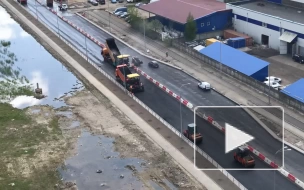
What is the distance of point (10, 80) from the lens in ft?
206

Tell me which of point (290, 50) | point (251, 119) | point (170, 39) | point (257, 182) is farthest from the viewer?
point (170, 39)

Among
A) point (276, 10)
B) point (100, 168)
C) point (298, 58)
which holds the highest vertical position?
point (276, 10)

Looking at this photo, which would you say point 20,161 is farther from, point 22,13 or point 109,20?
point 22,13

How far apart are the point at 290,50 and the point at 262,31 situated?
5.76 meters

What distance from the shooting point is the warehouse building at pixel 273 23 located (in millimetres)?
64375

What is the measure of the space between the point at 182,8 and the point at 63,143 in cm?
4024

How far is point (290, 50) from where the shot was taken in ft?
215

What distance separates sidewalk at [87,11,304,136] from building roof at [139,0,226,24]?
4922 mm

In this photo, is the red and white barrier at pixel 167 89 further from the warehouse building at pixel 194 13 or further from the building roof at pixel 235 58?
the warehouse building at pixel 194 13

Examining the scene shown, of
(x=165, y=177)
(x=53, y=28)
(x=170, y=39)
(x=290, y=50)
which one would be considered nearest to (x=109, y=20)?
(x=53, y=28)

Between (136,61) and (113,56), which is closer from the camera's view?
(113,56)
